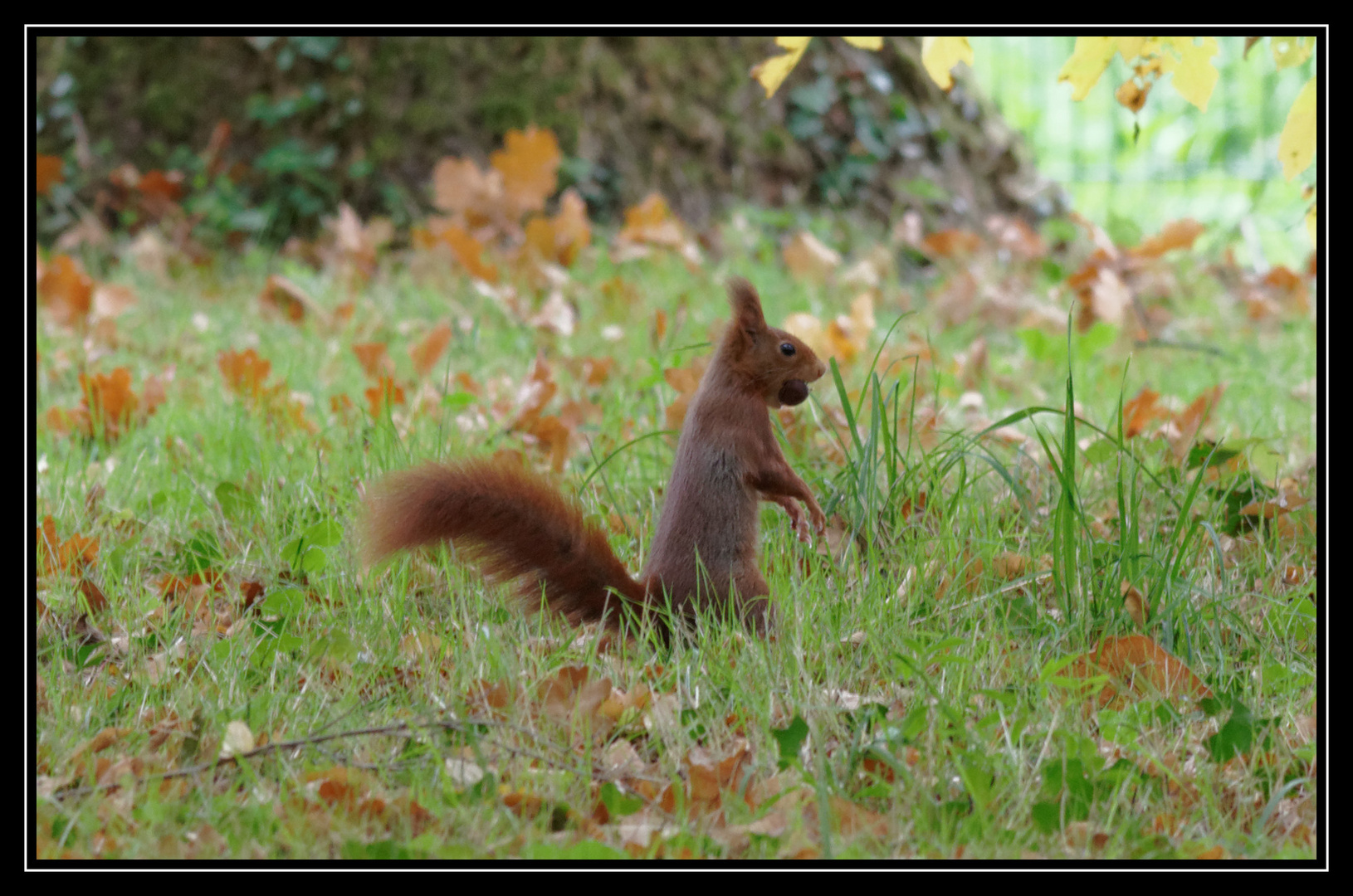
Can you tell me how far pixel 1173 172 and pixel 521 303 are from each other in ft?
15.4

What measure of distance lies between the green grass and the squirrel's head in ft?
0.81

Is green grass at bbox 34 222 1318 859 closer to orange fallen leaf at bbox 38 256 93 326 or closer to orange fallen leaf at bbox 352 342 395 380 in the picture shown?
orange fallen leaf at bbox 352 342 395 380

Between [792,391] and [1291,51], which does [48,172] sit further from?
[1291,51]

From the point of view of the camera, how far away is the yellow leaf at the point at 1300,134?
6.93ft

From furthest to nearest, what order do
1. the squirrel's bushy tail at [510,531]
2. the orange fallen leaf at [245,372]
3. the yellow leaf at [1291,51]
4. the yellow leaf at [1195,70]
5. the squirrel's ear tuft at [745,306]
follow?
→ the orange fallen leaf at [245,372], the yellow leaf at [1291,51], the yellow leaf at [1195,70], the squirrel's ear tuft at [745,306], the squirrel's bushy tail at [510,531]

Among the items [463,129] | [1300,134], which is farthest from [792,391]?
[463,129]

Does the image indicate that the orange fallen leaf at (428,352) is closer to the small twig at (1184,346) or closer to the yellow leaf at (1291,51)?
the yellow leaf at (1291,51)

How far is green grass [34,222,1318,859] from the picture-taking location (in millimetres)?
1516

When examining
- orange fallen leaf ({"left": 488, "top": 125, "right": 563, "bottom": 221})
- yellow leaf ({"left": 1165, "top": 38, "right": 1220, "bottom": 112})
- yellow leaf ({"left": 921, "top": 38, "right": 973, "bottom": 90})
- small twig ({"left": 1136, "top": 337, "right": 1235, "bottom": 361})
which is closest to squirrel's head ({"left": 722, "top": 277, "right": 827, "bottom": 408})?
yellow leaf ({"left": 921, "top": 38, "right": 973, "bottom": 90})

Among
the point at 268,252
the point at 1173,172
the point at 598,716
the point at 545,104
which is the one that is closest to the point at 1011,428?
the point at 598,716

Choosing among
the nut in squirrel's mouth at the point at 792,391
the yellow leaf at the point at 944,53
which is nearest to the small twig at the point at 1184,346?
the yellow leaf at the point at 944,53

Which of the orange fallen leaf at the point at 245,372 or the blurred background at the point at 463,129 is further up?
the blurred background at the point at 463,129
